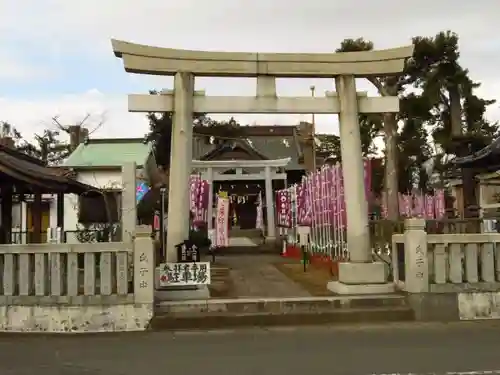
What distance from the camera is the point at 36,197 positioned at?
1614cm

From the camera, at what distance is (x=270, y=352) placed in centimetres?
819

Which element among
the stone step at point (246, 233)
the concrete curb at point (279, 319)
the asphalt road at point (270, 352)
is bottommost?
the asphalt road at point (270, 352)

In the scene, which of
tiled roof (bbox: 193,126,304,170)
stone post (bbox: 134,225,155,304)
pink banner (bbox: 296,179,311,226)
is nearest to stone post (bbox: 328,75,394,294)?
stone post (bbox: 134,225,155,304)

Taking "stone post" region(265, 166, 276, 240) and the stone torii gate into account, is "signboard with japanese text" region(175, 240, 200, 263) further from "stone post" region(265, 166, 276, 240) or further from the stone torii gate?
"stone post" region(265, 166, 276, 240)

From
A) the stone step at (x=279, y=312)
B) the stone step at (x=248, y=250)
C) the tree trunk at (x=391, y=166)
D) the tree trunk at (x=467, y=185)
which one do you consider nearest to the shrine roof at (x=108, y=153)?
the stone step at (x=248, y=250)

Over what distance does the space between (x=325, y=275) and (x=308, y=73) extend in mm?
6241

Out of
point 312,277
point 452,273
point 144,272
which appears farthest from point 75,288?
point 312,277

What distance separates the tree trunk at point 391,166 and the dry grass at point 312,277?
1205 centimetres

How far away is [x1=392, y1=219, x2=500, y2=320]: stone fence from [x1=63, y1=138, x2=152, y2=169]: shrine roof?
18.1 metres

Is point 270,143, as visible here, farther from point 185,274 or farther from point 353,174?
point 185,274

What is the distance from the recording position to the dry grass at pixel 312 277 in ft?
42.2

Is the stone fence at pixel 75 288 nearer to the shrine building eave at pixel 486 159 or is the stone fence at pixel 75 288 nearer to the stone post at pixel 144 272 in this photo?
the stone post at pixel 144 272

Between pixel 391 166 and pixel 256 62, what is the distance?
20257mm

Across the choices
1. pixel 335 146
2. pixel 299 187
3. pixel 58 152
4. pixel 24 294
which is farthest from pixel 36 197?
pixel 335 146
